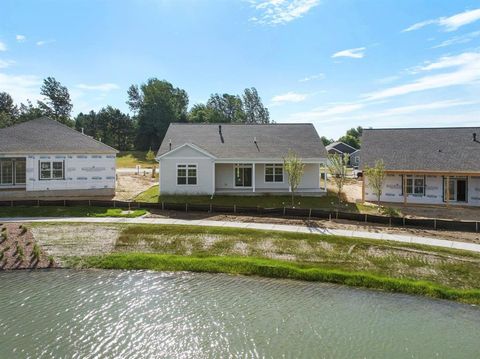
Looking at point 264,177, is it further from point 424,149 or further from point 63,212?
point 63,212

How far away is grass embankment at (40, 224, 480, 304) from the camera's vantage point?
45.7 ft

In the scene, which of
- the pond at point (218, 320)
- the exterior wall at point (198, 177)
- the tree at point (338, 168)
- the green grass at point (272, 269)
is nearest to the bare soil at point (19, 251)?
the pond at point (218, 320)

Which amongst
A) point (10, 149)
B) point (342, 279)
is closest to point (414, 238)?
point (342, 279)

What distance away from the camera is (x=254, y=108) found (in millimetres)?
109812

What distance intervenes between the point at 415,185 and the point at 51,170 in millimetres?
26966

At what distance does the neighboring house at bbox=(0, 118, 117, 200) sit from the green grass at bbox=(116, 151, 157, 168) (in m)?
28.3

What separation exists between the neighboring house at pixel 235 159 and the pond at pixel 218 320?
14.3m

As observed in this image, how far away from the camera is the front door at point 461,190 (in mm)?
27859

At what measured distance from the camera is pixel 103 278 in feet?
46.5

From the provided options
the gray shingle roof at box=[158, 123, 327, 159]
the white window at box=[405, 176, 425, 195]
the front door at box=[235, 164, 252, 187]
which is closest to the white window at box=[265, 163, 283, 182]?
the gray shingle roof at box=[158, 123, 327, 159]

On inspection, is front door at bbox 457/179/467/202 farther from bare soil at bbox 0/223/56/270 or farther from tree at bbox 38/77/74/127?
tree at bbox 38/77/74/127

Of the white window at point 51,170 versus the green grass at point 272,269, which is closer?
the green grass at point 272,269

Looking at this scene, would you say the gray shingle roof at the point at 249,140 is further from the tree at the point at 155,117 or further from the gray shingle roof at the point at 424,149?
the tree at the point at 155,117

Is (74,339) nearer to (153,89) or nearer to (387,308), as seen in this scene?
(387,308)
